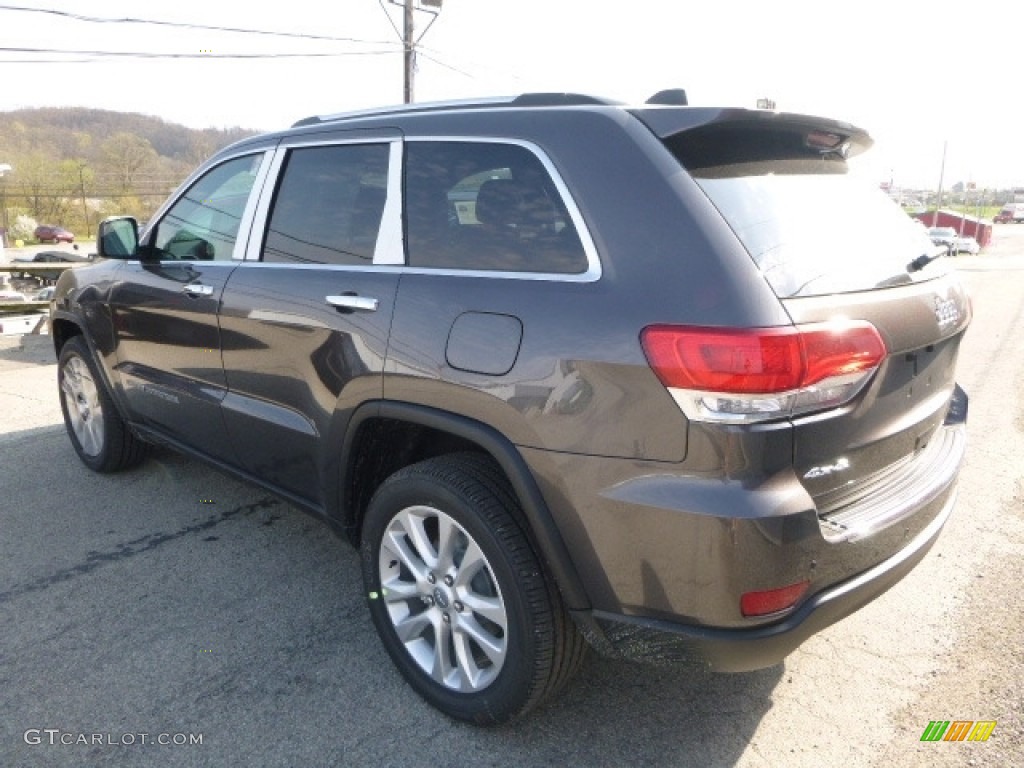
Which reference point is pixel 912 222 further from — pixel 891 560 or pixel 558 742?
pixel 558 742

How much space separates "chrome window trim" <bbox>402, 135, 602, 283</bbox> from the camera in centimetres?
201

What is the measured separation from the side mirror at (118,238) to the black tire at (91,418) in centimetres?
77

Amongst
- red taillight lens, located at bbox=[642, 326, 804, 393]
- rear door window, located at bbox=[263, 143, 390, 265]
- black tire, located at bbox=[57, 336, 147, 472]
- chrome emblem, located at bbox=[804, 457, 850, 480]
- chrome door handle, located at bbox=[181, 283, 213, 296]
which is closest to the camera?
red taillight lens, located at bbox=[642, 326, 804, 393]

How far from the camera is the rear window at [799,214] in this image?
6.45ft

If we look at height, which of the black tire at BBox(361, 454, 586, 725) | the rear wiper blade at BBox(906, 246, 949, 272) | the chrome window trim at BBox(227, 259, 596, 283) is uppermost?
the rear wiper blade at BBox(906, 246, 949, 272)

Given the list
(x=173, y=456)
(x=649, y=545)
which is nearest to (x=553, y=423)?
(x=649, y=545)

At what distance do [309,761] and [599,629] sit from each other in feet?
3.19

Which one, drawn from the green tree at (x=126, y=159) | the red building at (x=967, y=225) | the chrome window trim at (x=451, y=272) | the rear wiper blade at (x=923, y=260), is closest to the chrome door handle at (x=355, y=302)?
the chrome window trim at (x=451, y=272)

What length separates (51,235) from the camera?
63312 mm

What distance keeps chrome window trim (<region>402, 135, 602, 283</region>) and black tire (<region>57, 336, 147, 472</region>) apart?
280 cm

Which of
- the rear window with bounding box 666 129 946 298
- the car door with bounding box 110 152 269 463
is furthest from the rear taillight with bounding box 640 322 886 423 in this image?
the car door with bounding box 110 152 269 463

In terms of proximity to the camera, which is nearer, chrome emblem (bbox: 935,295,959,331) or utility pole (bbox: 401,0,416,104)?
chrome emblem (bbox: 935,295,959,331)

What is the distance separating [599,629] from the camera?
2.07 meters
